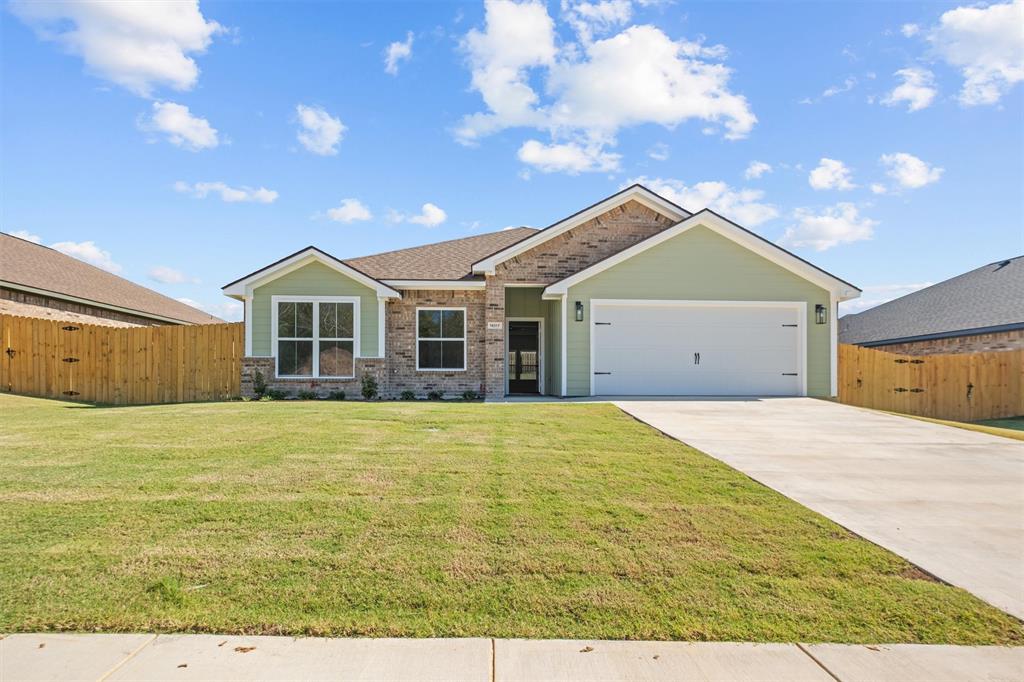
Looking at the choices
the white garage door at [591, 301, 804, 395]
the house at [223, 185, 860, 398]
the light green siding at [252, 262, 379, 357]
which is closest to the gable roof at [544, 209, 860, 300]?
the house at [223, 185, 860, 398]

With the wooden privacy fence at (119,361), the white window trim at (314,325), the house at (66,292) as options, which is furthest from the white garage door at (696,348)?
the house at (66,292)

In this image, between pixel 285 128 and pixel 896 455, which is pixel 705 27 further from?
pixel 285 128

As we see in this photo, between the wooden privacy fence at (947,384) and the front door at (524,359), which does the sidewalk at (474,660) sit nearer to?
the front door at (524,359)

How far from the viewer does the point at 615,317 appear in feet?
47.4

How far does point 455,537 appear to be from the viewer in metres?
4.03

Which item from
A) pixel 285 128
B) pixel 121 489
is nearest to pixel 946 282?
pixel 285 128

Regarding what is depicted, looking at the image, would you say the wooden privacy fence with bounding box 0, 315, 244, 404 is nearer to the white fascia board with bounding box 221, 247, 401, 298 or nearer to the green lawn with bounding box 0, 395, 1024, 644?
the white fascia board with bounding box 221, 247, 401, 298

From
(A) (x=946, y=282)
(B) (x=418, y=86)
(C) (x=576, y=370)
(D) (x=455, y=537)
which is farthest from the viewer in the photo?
(A) (x=946, y=282)

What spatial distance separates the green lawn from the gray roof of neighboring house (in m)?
18.2

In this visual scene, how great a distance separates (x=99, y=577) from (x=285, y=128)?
1360cm

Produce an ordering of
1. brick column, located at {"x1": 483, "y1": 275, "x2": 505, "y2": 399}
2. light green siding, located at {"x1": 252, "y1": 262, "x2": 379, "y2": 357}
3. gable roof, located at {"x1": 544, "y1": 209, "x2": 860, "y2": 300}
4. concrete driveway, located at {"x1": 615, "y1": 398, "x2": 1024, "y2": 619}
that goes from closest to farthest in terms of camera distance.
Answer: concrete driveway, located at {"x1": 615, "y1": 398, "x2": 1024, "y2": 619} → gable roof, located at {"x1": 544, "y1": 209, "x2": 860, "y2": 300} → light green siding, located at {"x1": 252, "y1": 262, "x2": 379, "y2": 357} → brick column, located at {"x1": 483, "y1": 275, "x2": 505, "y2": 399}

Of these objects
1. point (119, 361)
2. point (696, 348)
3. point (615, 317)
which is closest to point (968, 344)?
point (696, 348)

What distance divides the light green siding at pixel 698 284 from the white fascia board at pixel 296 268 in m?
5.14

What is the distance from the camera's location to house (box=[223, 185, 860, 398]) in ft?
46.9
